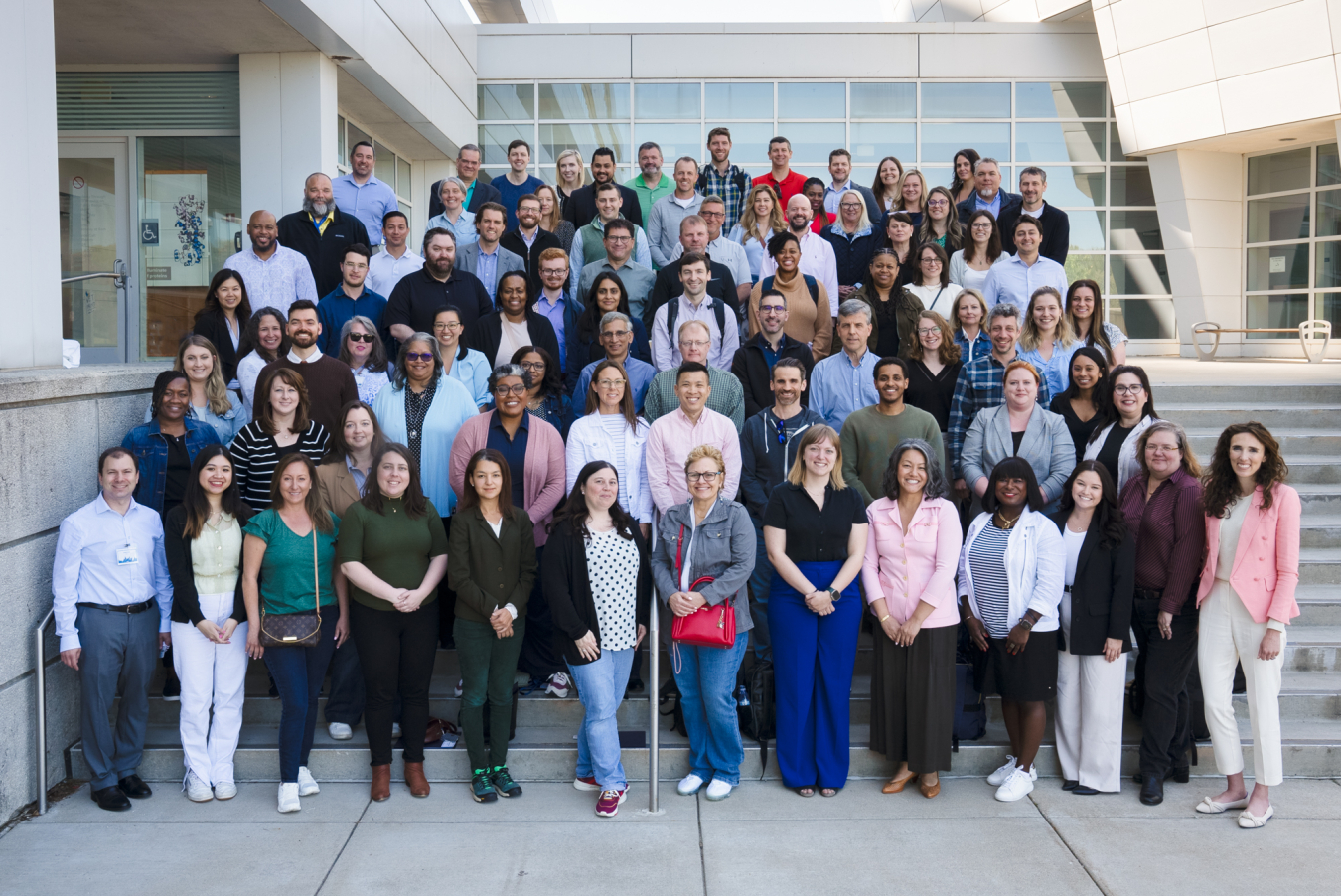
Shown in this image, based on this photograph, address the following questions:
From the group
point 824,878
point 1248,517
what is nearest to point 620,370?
point 824,878

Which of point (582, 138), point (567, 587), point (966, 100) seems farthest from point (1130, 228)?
point (567, 587)

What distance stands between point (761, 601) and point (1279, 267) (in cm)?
1651

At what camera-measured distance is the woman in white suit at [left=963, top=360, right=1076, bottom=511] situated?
6.20m

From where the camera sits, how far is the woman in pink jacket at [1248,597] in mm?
5277

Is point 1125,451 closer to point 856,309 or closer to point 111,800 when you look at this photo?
point 856,309

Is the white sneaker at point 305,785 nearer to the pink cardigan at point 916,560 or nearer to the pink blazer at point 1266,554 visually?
the pink cardigan at point 916,560

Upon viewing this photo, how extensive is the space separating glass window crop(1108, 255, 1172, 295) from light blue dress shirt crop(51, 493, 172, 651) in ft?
58.5

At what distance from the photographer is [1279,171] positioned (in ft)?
59.9

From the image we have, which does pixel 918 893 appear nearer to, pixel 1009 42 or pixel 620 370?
pixel 620 370

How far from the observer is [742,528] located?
5.52 m

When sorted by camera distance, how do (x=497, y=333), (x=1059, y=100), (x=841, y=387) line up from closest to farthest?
(x=841, y=387)
(x=497, y=333)
(x=1059, y=100)

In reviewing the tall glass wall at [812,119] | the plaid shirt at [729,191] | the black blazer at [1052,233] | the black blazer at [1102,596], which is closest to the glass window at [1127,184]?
the tall glass wall at [812,119]

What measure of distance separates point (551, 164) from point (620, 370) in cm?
1341

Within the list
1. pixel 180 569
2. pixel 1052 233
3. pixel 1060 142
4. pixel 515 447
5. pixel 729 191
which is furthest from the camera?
pixel 1060 142
